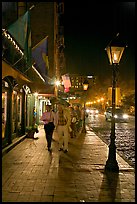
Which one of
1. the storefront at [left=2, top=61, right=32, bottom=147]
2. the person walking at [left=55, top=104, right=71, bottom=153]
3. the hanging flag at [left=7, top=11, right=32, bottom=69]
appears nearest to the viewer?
the hanging flag at [left=7, top=11, right=32, bottom=69]

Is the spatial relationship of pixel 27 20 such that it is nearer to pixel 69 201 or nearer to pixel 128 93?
pixel 69 201

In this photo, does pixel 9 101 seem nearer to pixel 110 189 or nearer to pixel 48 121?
pixel 48 121

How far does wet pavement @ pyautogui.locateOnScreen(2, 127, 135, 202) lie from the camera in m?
6.39

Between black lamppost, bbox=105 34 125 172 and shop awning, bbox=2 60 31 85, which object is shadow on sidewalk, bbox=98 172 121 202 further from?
shop awning, bbox=2 60 31 85

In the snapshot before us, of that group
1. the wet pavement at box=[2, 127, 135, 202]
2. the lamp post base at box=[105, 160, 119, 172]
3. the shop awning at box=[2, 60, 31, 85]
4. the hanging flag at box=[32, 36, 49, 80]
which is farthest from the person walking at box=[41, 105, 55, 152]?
the hanging flag at box=[32, 36, 49, 80]

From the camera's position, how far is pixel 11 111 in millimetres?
13695

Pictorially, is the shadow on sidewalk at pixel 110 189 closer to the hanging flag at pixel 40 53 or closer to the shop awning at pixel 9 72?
the shop awning at pixel 9 72

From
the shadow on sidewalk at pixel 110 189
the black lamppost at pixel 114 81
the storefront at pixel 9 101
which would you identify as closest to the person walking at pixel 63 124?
the storefront at pixel 9 101

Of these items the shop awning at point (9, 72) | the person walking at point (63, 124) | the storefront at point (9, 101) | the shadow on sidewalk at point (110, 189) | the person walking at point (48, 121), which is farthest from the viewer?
the person walking at point (48, 121)

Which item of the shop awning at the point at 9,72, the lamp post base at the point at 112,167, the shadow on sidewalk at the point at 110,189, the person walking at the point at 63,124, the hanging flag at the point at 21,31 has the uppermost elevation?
the hanging flag at the point at 21,31

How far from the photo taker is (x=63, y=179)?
789 cm

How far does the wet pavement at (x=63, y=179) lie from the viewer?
6.39 metres

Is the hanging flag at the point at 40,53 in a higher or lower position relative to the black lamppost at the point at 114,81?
higher

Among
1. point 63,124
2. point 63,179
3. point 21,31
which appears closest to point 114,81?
point 63,124
